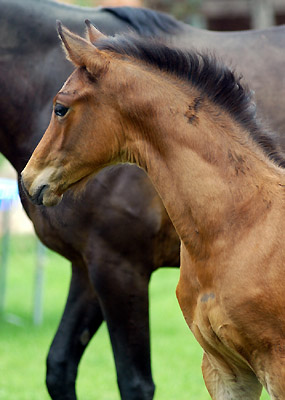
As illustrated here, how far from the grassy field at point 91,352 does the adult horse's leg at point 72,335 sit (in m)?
1.17

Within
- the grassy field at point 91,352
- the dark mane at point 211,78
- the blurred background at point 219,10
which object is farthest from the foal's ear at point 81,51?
the blurred background at point 219,10

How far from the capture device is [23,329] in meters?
7.85

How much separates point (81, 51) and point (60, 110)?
0.82ft

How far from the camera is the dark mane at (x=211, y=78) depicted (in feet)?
10.2

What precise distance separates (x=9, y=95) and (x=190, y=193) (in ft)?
5.11

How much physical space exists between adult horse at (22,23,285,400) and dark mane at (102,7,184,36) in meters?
1.01

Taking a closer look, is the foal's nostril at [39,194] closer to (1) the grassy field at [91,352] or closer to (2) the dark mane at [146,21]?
(2) the dark mane at [146,21]

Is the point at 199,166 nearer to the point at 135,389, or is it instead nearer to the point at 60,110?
the point at 60,110

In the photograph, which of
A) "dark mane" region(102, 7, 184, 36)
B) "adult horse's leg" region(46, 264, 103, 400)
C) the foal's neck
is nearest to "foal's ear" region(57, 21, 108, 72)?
the foal's neck

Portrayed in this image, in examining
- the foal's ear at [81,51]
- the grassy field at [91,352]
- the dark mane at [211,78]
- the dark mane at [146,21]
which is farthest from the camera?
the grassy field at [91,352]

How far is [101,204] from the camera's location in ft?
13.0

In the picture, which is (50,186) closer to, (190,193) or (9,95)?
(190,193)

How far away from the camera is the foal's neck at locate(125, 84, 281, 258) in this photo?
118 inches

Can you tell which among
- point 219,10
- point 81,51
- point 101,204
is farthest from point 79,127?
point 219,10
